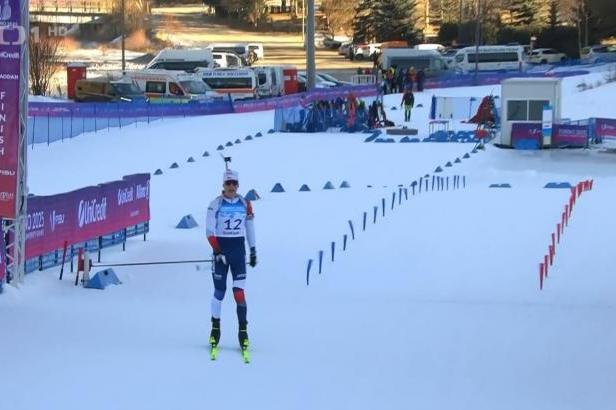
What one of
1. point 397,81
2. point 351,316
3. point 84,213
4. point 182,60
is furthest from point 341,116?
→ point 351,316

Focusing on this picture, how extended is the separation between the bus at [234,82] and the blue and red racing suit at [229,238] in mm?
38976

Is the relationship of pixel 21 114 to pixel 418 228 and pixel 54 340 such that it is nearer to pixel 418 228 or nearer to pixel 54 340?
pixel 54 340

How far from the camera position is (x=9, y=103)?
13492 mm

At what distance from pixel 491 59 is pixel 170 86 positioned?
2888 centimetres

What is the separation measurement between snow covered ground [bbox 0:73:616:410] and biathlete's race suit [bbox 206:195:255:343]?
0.59 metres

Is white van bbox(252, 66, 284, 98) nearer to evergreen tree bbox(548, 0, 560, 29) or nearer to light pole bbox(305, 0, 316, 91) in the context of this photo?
light pole bbox(305, 0, 316, 91)

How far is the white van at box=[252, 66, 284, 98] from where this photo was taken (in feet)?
168

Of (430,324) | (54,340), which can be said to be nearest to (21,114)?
(54,340)

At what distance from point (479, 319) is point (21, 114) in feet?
18.4

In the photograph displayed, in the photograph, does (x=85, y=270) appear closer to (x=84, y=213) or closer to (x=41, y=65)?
(x=84, y=213)

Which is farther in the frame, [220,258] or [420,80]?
[420,80]

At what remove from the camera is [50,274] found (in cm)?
1474

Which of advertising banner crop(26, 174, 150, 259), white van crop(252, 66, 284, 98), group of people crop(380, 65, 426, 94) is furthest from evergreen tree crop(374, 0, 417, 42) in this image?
advertising banner crop(26, 174, 150, 259)

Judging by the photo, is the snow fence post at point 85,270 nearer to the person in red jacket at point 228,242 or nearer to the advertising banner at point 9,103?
the advertising banner at point 9,103
